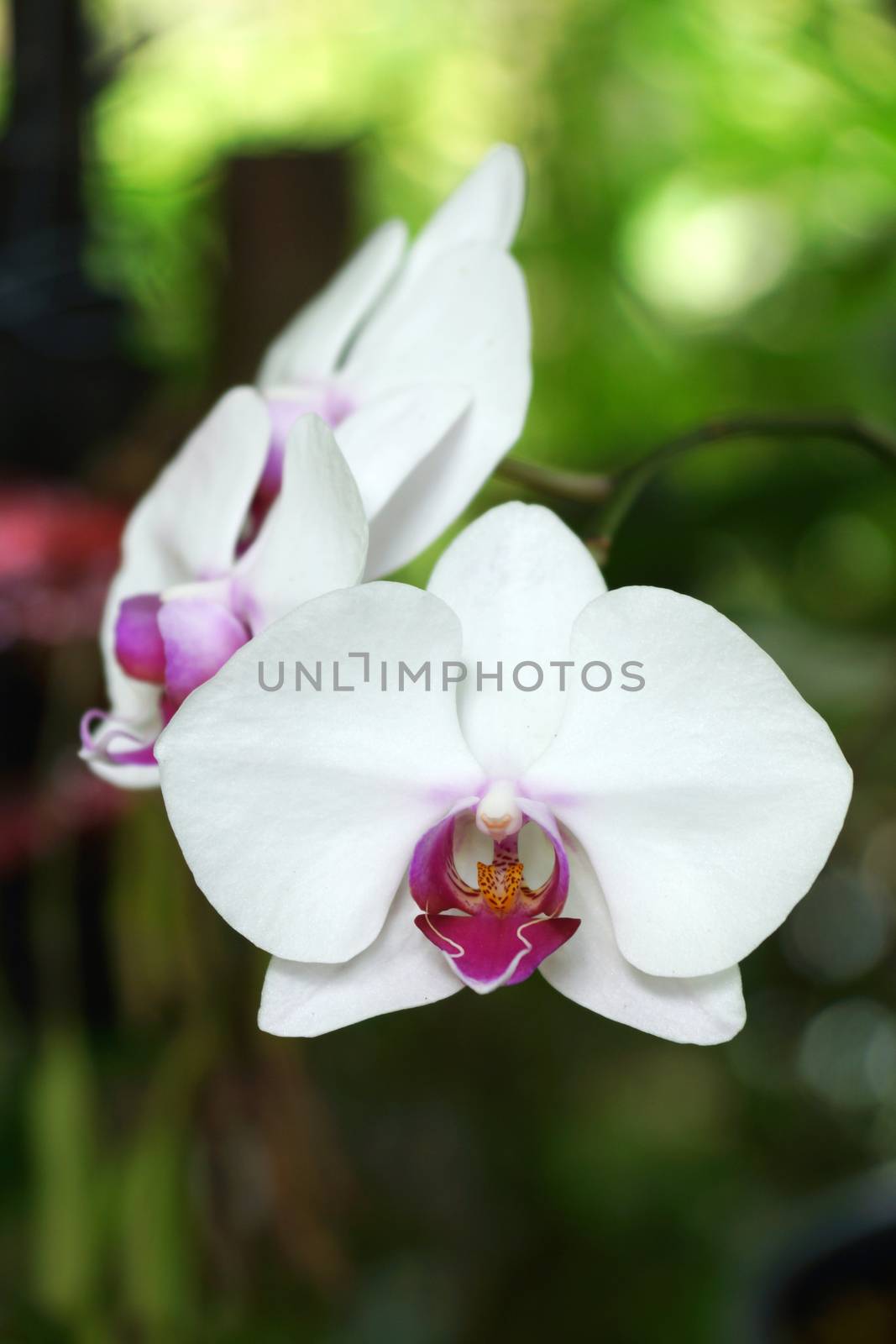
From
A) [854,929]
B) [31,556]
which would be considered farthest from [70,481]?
[854,929]

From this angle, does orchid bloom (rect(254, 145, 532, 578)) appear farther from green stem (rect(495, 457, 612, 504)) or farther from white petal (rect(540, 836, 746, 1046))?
white petal (rect(540, 836, 746, 1046))

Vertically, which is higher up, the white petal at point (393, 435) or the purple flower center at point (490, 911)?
the white petal at point (393, 435)

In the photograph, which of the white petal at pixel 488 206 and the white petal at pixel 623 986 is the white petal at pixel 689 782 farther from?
the white petal at pixel 488 206

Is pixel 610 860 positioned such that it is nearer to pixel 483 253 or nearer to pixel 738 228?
pixel 483 253

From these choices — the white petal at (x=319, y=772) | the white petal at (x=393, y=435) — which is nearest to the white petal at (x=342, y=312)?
the white petal at (x=393, y=435)

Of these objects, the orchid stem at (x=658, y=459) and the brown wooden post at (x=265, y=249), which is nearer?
the orchid stem at (x=658, y=459)

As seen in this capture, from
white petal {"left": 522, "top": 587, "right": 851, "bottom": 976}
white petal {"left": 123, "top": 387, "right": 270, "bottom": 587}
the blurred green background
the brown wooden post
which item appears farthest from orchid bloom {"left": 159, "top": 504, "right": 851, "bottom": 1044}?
the brown wooden post
